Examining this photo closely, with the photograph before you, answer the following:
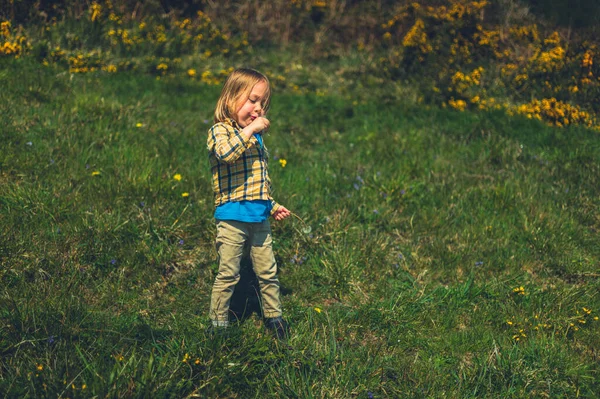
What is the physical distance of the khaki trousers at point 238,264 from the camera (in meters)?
3.36

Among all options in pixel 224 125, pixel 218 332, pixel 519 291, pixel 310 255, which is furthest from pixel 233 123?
pixel 519 291

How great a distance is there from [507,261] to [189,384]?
285 cm

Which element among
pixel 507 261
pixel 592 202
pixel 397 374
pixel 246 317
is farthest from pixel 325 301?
pixel 592 202

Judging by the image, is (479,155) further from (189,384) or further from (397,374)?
(189,384)

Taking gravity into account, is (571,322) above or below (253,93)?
below

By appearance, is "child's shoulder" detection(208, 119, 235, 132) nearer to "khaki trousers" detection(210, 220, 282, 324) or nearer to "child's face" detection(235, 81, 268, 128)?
"child's face" detection(235, 81, 268, 128)

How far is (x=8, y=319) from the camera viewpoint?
298cm

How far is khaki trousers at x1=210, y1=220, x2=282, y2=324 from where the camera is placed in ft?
11.0

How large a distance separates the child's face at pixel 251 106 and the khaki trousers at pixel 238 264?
0.63 metres

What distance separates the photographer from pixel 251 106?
3.34 meters

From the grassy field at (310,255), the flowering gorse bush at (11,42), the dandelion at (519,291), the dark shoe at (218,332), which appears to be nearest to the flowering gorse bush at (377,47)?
the flowering gorse bush at (11,42)

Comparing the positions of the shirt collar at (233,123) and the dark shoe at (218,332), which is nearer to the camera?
the dark shoe at (218,332)

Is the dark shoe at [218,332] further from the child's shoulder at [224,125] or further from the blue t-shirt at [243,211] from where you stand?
the child's shoulder at [224,125]

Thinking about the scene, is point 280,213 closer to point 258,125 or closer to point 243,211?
point 243,211
